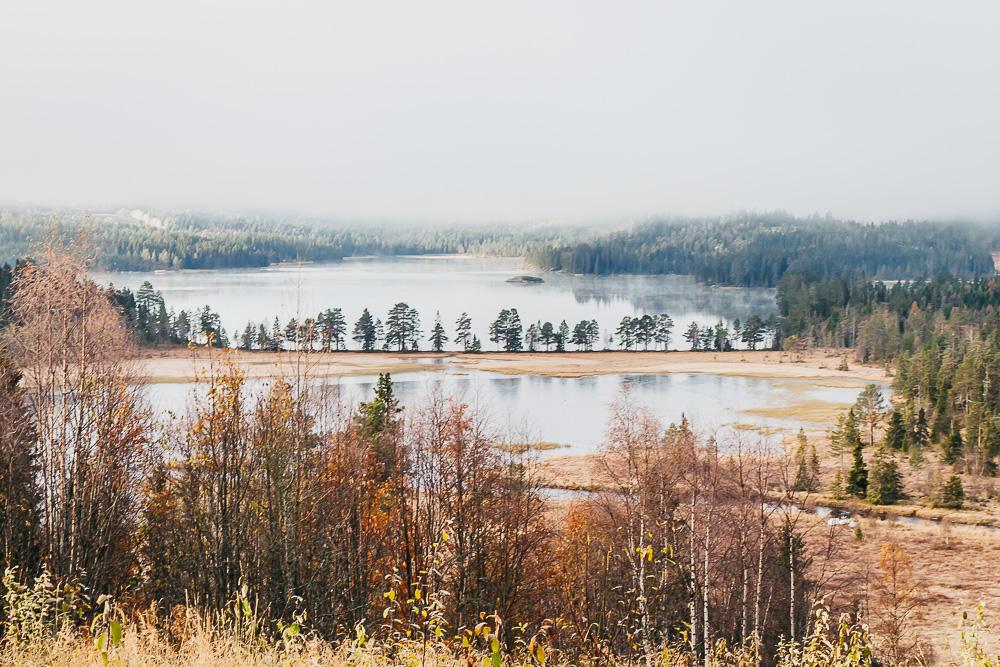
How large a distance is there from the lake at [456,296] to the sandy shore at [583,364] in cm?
602

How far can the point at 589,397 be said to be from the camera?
46.1 meters

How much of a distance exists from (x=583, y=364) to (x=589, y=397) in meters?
11.6

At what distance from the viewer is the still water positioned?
36844 mm

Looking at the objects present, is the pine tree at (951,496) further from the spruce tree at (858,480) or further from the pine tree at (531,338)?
the pine tree at (531,338)

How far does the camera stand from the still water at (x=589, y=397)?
36.8 m

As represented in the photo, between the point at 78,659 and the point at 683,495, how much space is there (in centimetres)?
1807

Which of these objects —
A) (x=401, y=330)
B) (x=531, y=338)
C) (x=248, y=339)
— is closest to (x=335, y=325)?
(x=401, y=330)

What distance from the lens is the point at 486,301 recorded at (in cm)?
9794

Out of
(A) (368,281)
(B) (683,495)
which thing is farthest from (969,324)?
(A) (368,281)

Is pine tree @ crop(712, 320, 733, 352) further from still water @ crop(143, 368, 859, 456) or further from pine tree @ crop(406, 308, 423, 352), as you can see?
pine tree @ crop(406, 308, 423, 352)

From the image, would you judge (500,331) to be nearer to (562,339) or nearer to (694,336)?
(562,339)

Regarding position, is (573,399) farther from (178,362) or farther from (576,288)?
(576,288)

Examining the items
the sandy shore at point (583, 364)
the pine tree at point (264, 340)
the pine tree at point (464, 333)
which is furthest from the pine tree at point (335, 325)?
the pine tree at point (464, 333)

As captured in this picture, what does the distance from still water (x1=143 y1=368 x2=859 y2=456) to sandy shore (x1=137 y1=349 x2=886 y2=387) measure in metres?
1.83
